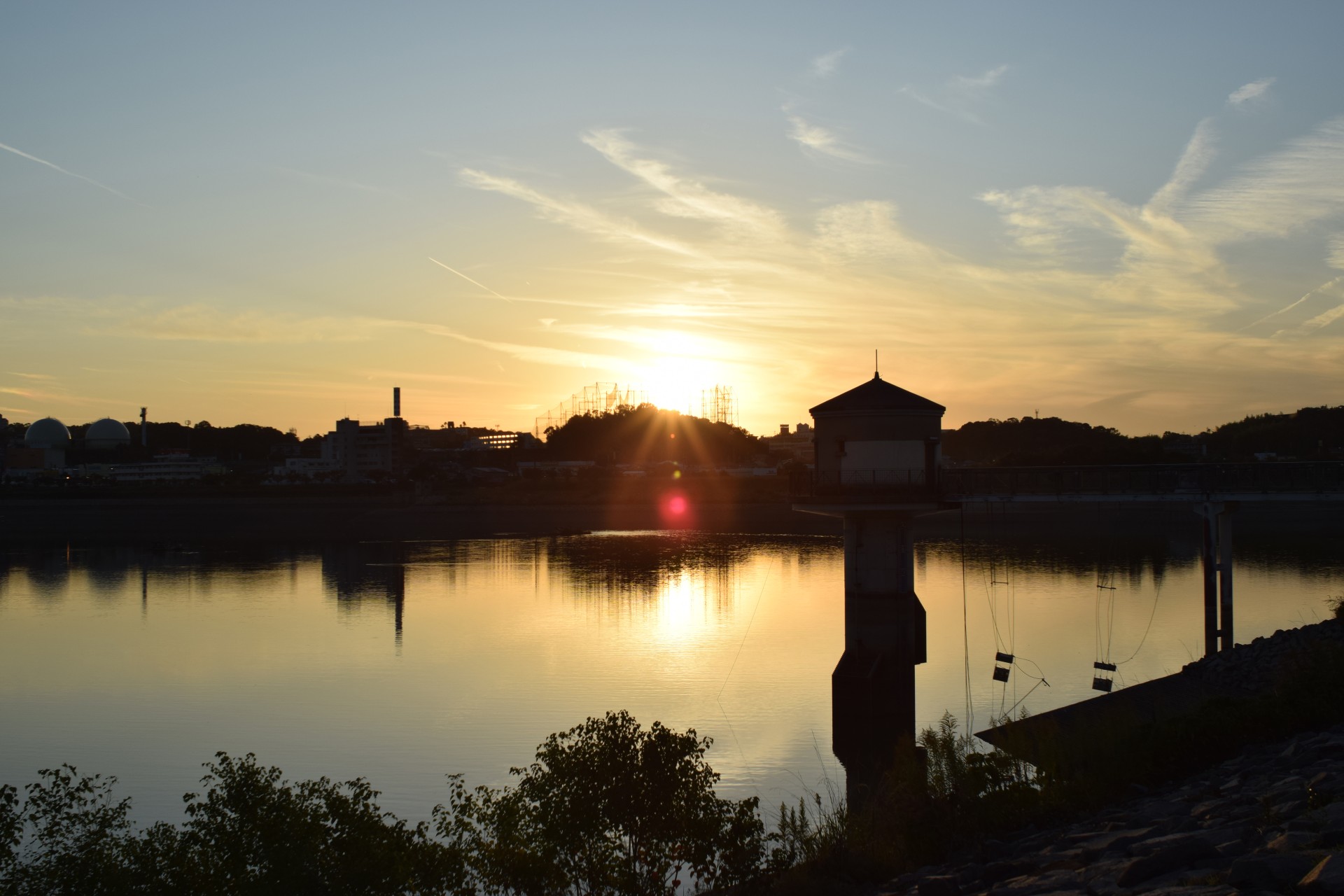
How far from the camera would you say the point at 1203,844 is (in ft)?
37.0

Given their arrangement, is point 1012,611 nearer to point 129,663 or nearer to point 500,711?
point 500,711

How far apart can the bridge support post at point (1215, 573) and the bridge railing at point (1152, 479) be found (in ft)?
2.76

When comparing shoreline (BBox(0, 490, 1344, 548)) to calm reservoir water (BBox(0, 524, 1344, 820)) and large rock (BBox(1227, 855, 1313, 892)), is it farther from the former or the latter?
large rock (BBox(1227, 855, 1313, 892))

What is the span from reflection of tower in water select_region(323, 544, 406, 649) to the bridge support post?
1198 inches

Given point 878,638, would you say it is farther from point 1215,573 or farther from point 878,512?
point 1215,573

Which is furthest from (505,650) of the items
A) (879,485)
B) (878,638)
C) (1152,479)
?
(1152,479)

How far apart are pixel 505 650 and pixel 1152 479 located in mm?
25313

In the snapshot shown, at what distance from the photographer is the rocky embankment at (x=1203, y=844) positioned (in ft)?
31.6

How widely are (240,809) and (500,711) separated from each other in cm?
1906

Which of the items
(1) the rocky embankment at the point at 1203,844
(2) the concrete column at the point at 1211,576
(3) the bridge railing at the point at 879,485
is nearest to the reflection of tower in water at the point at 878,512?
(3) the bridge railing at the point at 879,485

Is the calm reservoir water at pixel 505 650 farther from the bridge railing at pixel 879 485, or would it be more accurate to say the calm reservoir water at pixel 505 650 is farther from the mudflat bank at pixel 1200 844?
the mudflat bank at pixel 1200 844

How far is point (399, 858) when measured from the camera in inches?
534

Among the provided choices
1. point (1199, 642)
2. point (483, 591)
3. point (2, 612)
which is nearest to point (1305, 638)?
point (1199, 642)

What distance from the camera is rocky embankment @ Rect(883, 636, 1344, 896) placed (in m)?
9.62
